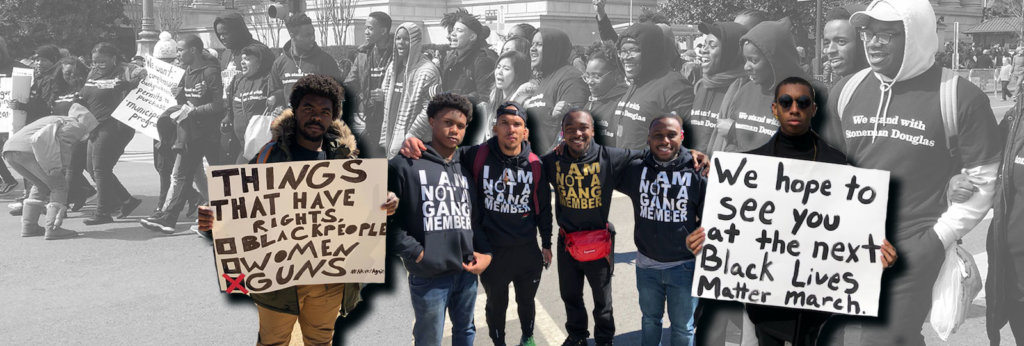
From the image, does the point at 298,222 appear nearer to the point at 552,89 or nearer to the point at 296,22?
the point at 552,89

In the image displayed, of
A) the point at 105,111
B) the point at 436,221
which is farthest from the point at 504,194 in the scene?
the point at 105,111

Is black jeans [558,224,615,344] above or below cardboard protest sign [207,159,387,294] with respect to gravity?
below

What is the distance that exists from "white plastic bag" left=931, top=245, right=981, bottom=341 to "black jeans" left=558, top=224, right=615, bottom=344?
1819mm

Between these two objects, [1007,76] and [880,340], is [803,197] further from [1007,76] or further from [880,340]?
[1007,76]

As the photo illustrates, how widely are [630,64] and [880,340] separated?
2.98 m

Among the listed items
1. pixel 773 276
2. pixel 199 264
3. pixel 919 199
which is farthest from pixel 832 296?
pixel 199 264

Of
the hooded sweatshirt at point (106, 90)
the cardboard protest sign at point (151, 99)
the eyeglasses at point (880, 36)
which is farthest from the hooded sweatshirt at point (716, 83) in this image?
the hooded sweatshirt at point (106, 90)

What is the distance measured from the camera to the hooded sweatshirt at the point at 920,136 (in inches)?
178

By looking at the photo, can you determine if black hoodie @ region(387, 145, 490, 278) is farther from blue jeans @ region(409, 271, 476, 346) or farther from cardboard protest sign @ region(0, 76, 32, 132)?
cardboard protest sign @ region(0, 76, 32, 132)

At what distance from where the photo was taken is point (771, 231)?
3895mm

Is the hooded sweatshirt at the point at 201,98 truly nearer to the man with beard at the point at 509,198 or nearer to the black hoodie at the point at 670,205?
the man with beard at the point at 509,198

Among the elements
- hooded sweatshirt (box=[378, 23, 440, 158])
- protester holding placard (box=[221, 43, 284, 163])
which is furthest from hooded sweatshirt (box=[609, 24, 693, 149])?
protester holding placard (box=[221, 43, 284, 163])

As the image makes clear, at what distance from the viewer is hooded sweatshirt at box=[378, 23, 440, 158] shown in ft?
32.1

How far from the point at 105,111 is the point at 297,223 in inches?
284
